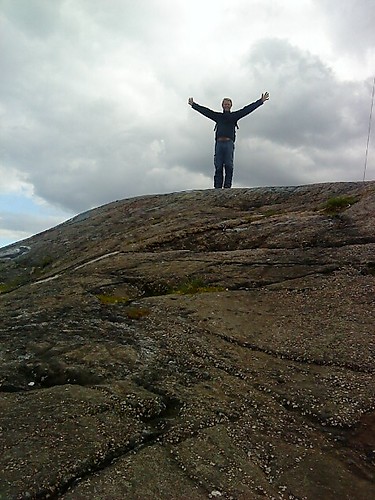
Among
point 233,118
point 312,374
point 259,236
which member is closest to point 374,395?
point 312,374

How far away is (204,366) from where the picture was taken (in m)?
9.14

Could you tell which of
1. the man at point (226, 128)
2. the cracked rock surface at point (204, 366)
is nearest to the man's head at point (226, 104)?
the man at point (226, 128)

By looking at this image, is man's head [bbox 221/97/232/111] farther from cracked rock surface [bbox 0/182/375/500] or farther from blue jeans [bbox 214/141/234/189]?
cracked rock surface [bbox 0/182/375/500]

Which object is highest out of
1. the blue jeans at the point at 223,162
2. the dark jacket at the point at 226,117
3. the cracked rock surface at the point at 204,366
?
the dark jacket at the point at 226,117

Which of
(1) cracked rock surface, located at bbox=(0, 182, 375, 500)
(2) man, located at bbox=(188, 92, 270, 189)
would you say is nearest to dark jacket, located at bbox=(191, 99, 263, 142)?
(2) man, located at bbox=(188, 92, 270, 189)

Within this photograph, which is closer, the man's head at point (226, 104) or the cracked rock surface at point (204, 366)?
the cracked rock surface at point (204, 366)

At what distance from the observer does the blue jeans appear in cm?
2230

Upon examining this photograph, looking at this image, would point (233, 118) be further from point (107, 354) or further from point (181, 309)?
point (107, 354)

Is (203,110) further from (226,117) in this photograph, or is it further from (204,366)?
(204,366)

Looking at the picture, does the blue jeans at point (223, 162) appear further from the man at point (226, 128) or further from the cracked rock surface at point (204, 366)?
the cracked rock surface at point (204, 366)

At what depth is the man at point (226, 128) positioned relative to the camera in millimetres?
22172

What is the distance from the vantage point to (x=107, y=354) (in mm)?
9445

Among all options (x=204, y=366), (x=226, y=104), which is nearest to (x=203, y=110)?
(x=226, y=104)

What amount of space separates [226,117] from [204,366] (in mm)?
15837
